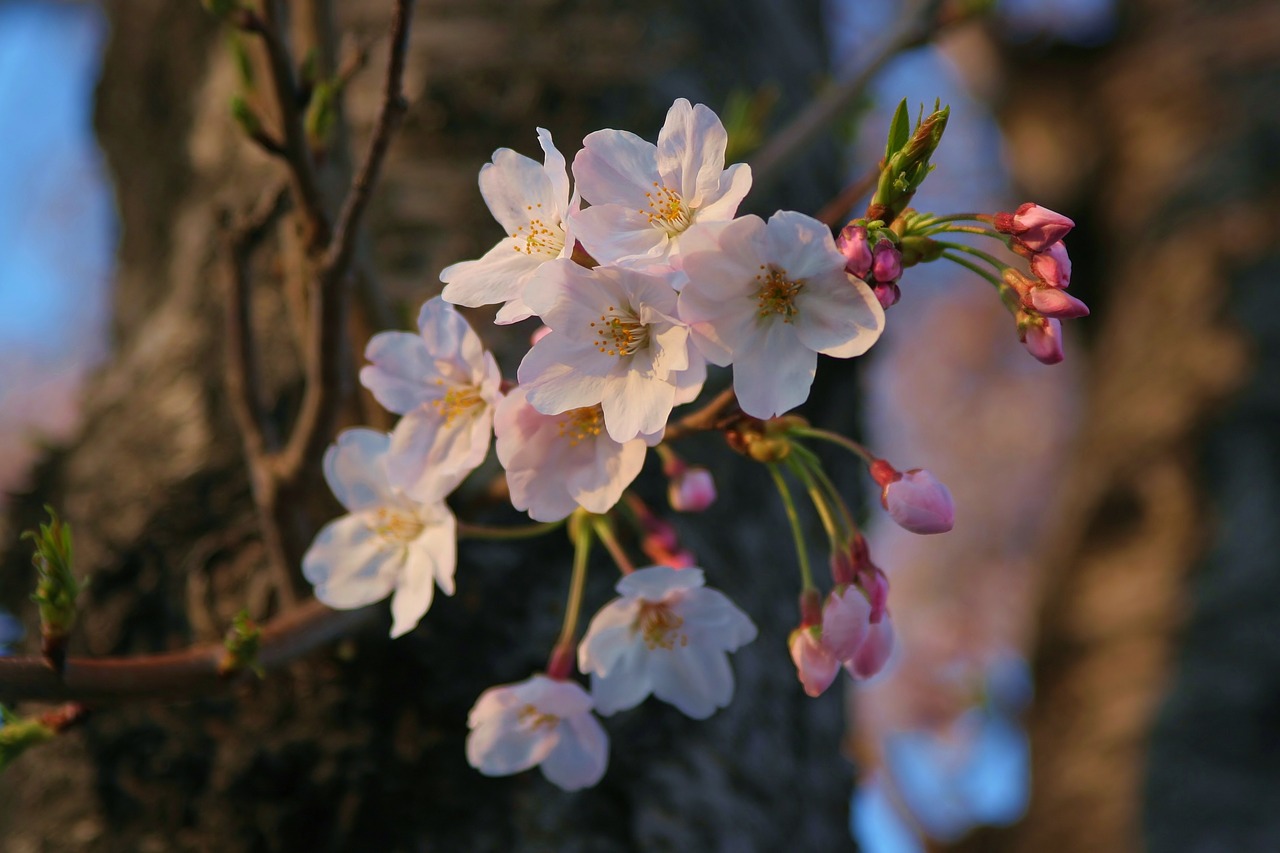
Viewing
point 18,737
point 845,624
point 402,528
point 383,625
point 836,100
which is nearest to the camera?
point 845,624

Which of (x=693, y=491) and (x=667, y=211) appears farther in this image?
(x=693, y=491)

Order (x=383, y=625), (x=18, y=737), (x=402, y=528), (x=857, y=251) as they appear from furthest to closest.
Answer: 1. (x=383, y=625)
2. (x=402, y=528)
3. (x=18, y=737)
4. (x=857, y=251)

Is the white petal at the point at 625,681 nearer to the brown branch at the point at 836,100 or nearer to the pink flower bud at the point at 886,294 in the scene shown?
the pink flower bud at the point at 886,294

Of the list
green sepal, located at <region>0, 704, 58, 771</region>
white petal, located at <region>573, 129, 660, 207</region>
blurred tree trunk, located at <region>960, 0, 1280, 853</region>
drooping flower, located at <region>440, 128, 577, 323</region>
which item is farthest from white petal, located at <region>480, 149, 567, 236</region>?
blurred tree trunk, located at <region>960, 0, 1280, 853</region>

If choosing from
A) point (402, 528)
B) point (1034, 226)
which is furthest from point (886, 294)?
point (402, 528)

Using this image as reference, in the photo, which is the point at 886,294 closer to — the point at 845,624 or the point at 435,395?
the point at 845,624

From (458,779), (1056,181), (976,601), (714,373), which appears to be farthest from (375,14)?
(976,601)

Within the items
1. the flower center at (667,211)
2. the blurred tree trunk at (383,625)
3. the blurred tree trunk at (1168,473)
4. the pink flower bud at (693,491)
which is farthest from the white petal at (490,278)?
the blurred tree trunk at (1168,473)
